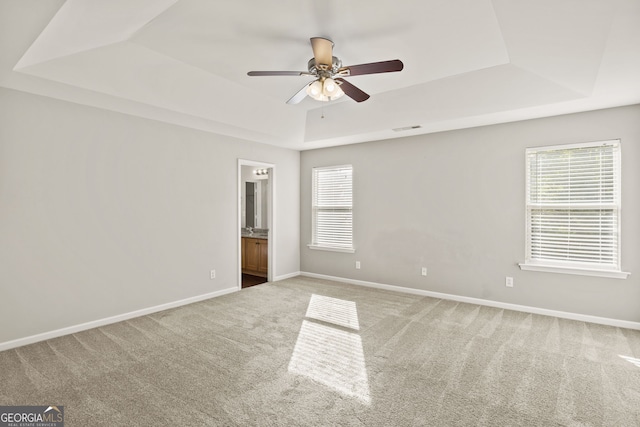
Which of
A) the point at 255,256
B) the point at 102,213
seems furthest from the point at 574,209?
the point at 102,213

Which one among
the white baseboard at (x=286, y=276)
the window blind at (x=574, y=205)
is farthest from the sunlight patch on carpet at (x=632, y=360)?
the white baseboard at (x=286, y=276)

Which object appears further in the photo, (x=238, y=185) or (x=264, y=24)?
(x=238, y=185)

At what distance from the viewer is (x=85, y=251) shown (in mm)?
3607

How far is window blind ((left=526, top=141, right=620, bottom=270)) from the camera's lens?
377cm

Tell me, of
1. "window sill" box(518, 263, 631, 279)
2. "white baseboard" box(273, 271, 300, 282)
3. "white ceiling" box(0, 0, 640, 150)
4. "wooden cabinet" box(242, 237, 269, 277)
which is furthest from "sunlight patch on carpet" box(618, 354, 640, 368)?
"wooden cabinet" box(242, 237, 269, 277)

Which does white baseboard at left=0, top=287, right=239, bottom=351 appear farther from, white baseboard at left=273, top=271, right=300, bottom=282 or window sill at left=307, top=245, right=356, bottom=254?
window sill at left=307, top=245, right=356, bottom=254

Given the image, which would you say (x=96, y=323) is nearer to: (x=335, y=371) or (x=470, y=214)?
(x=335, y=371)

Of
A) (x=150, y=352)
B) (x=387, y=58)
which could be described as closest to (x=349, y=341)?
(x=150, y=352)

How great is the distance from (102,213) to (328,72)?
9.98 ft

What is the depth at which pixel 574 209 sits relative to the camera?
3941 mm

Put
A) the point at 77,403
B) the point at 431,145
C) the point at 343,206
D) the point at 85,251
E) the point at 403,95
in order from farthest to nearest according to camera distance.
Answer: the point at 343,206
the point at 431,145
the point at 403,95
the point at 85,251
the point at 77,403

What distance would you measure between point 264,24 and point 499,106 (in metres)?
2.83

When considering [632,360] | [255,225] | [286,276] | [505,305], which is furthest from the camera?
[255,225]

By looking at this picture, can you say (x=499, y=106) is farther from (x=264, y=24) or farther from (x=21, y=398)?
(x=21, y=398)
